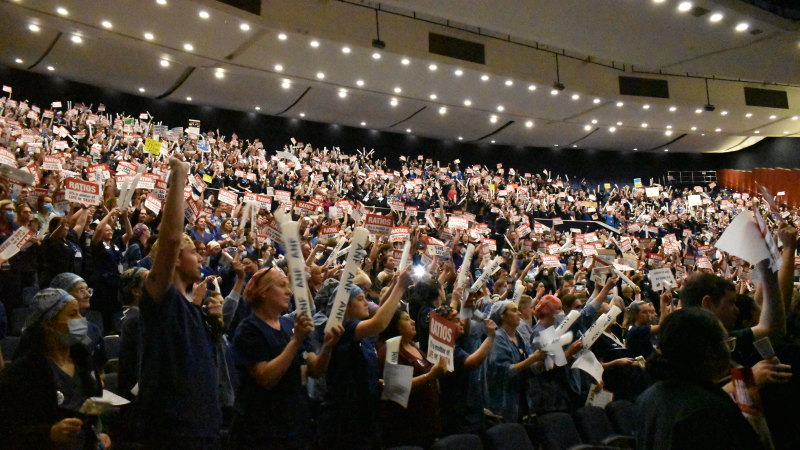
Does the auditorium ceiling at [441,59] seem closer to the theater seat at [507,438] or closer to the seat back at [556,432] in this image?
the seat back at [556,432]

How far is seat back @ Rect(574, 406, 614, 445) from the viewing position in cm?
387

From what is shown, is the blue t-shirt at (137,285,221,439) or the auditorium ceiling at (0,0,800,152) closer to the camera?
the blue t-shirt at (137,285,221,439)

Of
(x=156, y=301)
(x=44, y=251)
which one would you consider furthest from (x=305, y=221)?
(x=156, y=301)

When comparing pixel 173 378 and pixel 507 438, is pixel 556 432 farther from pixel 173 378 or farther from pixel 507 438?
pixel 173 378

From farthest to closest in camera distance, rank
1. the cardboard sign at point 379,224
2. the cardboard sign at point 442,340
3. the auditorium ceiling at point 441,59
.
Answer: the auditorium ceiling at point 441,59
the cardboard sign at point 379,224
the cardboard sign at point 442,340

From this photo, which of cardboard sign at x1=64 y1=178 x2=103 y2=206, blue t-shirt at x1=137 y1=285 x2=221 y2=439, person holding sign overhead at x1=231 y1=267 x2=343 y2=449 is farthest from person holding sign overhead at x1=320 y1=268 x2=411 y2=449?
cardboard sign at x1=64 y1=178 x2=103 y2=206

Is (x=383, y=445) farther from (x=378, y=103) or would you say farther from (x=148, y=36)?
(x=378, y=103)

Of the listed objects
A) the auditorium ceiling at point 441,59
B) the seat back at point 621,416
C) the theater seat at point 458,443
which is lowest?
the seat back at point 621,416

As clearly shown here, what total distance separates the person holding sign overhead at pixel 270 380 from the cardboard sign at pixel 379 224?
2609 millimetres

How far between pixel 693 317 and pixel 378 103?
17584 mm

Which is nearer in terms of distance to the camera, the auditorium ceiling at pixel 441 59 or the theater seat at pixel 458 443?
the theater seat at pixel 458 443

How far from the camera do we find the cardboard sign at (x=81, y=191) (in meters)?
5.39

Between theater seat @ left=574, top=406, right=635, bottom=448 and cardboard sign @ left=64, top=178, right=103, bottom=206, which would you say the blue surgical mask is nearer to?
theater seat @ left=574, top=406, right=635, bottom=448

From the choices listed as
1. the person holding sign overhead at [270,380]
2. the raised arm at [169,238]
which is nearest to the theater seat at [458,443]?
the person holding sign overhead at [270,380]
